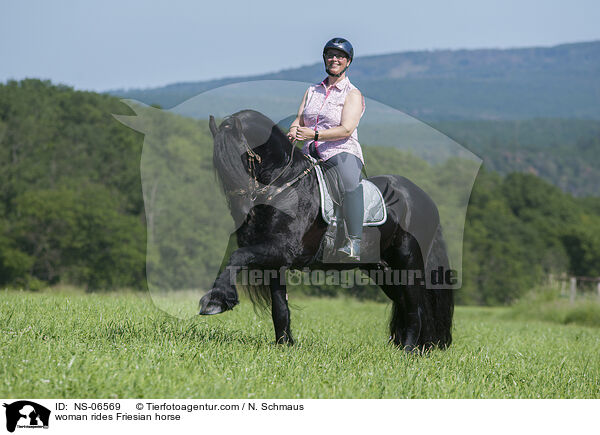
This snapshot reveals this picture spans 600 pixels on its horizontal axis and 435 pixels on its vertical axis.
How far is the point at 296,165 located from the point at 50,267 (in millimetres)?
41719

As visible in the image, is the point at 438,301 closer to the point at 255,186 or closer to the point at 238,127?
the point at 255,186

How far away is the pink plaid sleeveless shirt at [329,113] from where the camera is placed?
667cm

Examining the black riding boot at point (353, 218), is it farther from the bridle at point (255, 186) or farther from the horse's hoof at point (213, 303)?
the horse's hoof at point (213, 303)

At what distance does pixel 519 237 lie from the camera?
247 feet

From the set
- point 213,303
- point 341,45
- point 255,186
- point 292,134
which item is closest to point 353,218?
point 292,134

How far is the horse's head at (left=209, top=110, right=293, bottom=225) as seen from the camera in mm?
6133

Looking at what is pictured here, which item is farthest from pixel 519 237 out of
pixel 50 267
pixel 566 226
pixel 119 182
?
pixel 50 267

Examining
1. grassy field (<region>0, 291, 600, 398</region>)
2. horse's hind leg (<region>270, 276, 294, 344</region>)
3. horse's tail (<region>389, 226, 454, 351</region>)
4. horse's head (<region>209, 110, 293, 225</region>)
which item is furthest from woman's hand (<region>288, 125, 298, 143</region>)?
horse's tail (<region>389, 226, 454, 351</region>)

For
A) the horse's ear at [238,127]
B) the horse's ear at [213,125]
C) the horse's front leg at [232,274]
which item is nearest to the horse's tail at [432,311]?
the horse's front leg at [232,274]

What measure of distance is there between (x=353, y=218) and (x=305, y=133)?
1057 mm

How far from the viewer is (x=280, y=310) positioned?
273 inches

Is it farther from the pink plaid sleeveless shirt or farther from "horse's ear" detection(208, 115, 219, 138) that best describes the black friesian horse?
the pink plaid sleeveless shirt

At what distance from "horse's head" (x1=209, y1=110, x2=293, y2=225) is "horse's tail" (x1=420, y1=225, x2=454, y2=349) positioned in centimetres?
288
